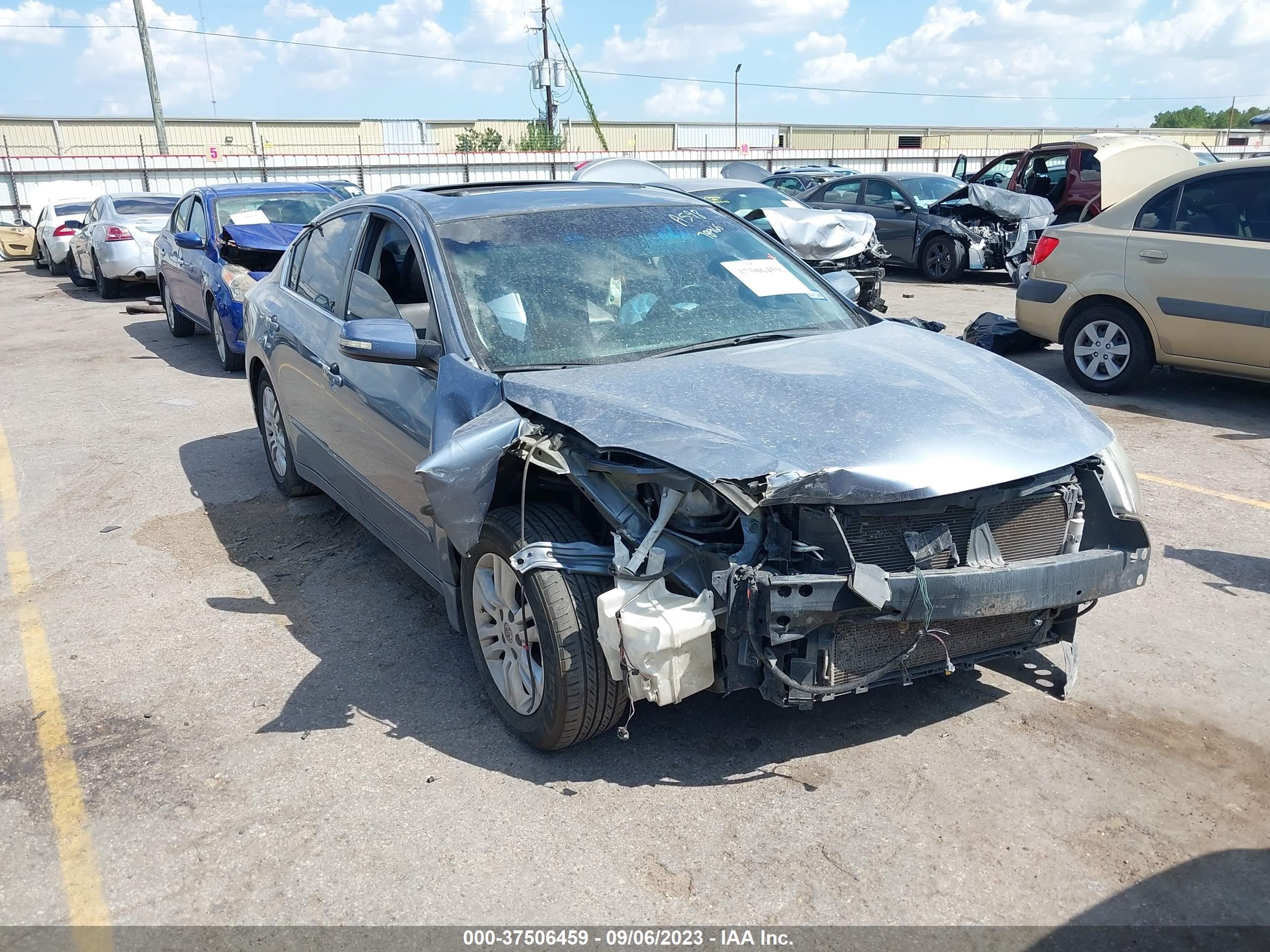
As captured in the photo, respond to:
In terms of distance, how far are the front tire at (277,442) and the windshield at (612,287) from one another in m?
Result: 2.35

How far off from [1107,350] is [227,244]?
806 cm

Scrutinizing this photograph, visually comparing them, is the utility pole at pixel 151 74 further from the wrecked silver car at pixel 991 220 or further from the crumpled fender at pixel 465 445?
the crumpled fender at pixel 465 445

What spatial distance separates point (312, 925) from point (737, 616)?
1.42 meters

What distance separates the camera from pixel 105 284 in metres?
16.6

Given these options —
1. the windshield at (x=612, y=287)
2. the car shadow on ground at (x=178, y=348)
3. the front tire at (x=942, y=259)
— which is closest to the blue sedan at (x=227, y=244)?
the car shadow on ground at (x=178, y=348)

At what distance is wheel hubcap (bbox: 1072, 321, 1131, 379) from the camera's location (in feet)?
26.1

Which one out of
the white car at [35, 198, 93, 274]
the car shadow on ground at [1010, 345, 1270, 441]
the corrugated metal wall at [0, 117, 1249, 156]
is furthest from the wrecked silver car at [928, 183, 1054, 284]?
the corrugated metal wall at [0, 117, 1249, 156]

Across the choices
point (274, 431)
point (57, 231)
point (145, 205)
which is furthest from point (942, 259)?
point (57, 231)

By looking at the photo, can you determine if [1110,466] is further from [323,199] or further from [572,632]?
[323,199]

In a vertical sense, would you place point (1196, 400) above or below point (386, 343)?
below

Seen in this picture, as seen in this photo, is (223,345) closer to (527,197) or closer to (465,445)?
(527,197)

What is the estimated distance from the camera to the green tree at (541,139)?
46.2 meters

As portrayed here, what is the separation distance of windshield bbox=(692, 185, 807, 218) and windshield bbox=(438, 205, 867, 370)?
889cm

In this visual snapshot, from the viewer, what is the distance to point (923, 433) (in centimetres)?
310
